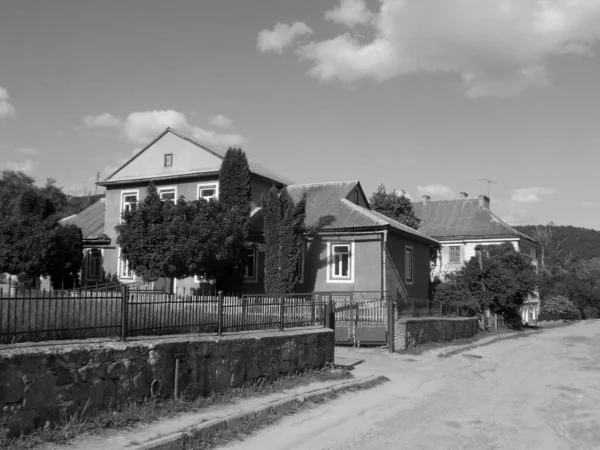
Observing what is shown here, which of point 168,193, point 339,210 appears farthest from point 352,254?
point 168,193

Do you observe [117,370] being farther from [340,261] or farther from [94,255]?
[94,255]

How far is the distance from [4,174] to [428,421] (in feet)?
197


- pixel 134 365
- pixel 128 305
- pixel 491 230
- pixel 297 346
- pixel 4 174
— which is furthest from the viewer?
pixel 4 174

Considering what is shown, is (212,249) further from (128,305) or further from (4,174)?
(4,174)

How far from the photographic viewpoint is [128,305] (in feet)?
28.0

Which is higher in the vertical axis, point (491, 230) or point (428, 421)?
point (491, 230)

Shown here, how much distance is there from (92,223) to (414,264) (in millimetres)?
19213

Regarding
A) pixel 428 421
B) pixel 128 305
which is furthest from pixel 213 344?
pixel 428 421

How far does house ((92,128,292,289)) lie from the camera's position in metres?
28.2

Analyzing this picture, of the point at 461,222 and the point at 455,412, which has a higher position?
the point at 461,222

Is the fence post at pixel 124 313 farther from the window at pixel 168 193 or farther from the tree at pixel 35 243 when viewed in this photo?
the window at pixel 168 193

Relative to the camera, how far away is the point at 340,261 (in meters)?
25.9

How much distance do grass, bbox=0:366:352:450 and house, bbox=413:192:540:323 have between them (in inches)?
1514

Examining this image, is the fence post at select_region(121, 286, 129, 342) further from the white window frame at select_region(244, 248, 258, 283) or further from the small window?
the white window frame at select_region(244, 248, 258, 283)
